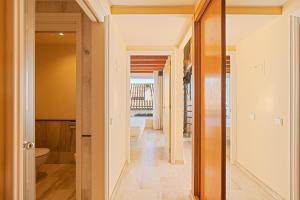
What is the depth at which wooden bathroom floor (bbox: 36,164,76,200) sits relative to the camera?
10.3 feet

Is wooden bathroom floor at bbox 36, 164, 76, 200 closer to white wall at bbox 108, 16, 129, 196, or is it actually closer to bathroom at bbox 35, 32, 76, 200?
bathroom at bbox 35, 32, 76, 200

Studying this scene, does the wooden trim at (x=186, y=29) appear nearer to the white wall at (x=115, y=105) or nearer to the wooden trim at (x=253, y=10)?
the white wall at (x=115, y=105)

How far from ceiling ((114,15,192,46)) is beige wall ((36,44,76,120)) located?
128 centimetres

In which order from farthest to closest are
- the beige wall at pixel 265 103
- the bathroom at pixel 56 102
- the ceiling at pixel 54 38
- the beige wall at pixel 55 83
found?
the beige wall at pixel 55 83 → the bathroom at pixel 56 102 → the ceiling at pixel 54 38 → the beige wall at pixel 265 103

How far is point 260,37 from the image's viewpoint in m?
1.72

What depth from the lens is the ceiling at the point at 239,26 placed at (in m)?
1.74

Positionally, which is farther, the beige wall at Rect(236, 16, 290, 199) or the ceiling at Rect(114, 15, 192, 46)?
the ceiling at Rect(114, 15, 192, 46)

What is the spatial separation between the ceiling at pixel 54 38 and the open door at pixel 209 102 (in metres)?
2.30

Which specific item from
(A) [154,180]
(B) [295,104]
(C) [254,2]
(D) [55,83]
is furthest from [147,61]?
(B) [295,104]

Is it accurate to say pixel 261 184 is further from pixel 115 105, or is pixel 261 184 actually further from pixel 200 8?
pixel 115 105

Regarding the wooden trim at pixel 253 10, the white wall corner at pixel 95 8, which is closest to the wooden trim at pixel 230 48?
the wooden trim at pixel 253 10
